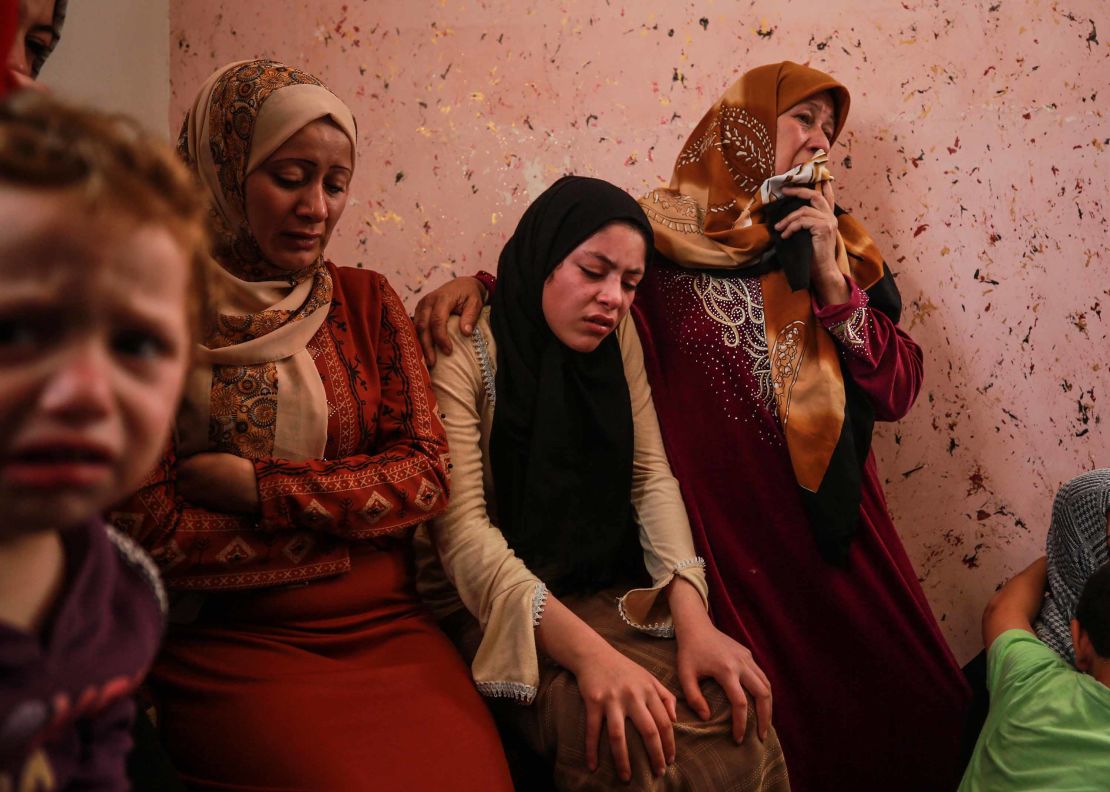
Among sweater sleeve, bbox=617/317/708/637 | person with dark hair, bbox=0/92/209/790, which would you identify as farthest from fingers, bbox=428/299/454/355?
person with dark hair, bbox=0/92/209/790

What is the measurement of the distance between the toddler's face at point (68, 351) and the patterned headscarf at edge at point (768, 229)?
1236mm

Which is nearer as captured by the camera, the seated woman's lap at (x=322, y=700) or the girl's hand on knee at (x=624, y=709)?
the seated woman's lap at (x=322, y=700)

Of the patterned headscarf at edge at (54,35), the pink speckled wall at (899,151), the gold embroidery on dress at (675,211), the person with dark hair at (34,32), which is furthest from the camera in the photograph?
the pink speckled wall at (899,151)

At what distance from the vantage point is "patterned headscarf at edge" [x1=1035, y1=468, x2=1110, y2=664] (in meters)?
1.47

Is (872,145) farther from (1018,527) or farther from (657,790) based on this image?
(657,790)

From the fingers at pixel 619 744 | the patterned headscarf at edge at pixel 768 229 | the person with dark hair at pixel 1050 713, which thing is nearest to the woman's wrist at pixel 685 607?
the fingers at pixel 619 744

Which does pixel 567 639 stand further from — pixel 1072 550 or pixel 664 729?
pixel 1072 550

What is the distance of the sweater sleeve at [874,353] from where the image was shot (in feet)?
4.96

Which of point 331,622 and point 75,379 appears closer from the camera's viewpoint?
point 75,379

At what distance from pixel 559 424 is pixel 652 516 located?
0.24 metres

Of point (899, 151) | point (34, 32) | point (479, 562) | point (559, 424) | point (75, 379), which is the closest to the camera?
point (75, 379)

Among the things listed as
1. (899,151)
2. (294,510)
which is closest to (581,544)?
(294,510)

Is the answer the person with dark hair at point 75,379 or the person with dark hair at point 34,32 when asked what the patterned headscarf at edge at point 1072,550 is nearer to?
the person with dark hair at point 75,379

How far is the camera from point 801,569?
1550 mm
